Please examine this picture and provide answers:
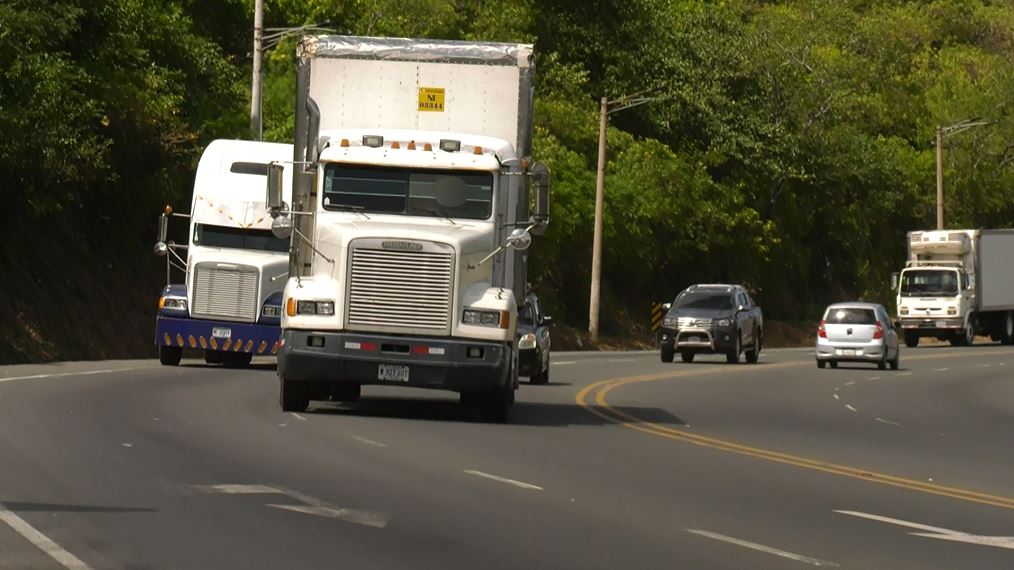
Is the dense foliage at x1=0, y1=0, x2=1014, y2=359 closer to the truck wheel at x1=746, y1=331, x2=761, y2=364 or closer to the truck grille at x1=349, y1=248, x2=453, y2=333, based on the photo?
the truck wheel at x1=746, y1=331, x2=761, y2=364

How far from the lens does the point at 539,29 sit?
69.4 m

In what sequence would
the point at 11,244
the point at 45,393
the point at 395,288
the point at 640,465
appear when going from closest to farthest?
1. the point at 640,465
2. the point at 395,288
3. the point at 45,393
4. the point at 11,244

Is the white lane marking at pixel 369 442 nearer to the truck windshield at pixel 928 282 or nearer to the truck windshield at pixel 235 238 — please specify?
the truck windshield at pixel 235 238

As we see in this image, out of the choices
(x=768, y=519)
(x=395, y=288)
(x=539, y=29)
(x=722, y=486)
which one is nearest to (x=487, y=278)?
(x=395, y=288)

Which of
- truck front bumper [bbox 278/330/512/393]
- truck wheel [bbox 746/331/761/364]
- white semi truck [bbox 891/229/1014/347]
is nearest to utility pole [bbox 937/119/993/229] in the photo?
white semi truck [bbox 891/229/1014/347]

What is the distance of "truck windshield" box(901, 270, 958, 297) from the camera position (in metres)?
66.3

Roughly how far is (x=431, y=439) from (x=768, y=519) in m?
6.57

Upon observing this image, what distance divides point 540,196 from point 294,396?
3818mm

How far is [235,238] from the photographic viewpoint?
115 feet

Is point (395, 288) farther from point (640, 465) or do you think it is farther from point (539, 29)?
point (539, 29)

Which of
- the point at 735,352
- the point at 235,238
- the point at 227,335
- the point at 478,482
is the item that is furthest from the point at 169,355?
the point at 478,482

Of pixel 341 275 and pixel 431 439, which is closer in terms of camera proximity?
pixel 431 439

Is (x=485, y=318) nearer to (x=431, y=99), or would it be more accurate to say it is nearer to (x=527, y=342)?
(x=431, y=99)

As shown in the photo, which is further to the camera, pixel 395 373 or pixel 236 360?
pixel 236 360
